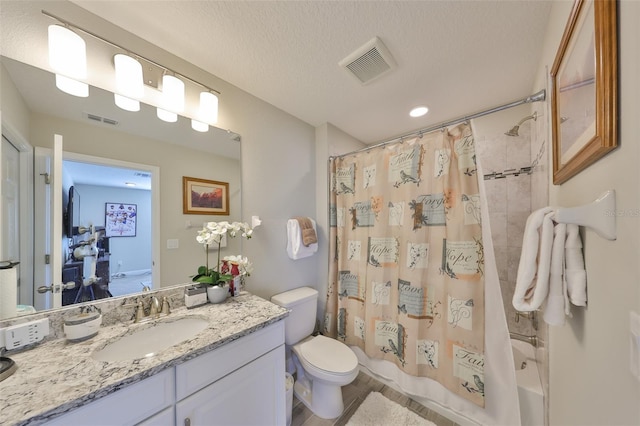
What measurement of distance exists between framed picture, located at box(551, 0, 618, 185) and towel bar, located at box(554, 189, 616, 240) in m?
0.12

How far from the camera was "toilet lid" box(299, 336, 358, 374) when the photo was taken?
52.9 inches

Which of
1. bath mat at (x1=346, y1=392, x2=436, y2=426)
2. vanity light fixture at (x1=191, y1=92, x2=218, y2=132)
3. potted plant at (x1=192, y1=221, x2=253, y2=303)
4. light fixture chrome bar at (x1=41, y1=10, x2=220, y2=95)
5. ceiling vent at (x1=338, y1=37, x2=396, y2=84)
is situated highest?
ceiling vent at (x1=338, y1=37, x2=396, y2=84)

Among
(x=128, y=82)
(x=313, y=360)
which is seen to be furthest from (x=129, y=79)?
(x=313, y=360)

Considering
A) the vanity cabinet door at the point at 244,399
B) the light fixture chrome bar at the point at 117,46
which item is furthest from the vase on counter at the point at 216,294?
the light fixture chrome bar at the point at 117,46

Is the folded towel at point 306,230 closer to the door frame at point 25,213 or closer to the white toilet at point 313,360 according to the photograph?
the white toilet at point 313,360

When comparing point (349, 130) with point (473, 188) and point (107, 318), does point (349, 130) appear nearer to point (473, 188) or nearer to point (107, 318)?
point (473, 188)

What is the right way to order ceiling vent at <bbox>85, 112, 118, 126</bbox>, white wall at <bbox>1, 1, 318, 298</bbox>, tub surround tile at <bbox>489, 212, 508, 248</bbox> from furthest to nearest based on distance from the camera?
1. tub surround tile at <bbox>489, 212, 508, 248</bbox>
2. white wall at <bbox>1, 1, 318, 298</bbox>
3. ceiling vent at <bbox>85, 112, 118, 126</bbox>

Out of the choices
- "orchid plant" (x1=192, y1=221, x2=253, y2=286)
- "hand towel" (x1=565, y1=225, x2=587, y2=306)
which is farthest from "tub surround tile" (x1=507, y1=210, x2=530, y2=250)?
"orchid plant" (x1=192, y1=221, x2=253, y2=286)

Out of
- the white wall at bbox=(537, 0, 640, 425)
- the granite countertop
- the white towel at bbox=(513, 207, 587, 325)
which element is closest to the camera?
the white wall at bbox=(537, 0, 640, 425)

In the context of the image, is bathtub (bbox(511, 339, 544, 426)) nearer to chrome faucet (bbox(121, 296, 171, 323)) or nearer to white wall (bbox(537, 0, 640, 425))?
white wall (bbox(537, 0, 640, 425))

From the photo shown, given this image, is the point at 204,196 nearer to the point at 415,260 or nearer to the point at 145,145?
the point at 145,145

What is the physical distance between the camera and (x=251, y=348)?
0.98 meters

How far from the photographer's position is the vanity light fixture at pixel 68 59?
0.90 m

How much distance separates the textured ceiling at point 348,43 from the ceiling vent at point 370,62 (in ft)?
0.10
